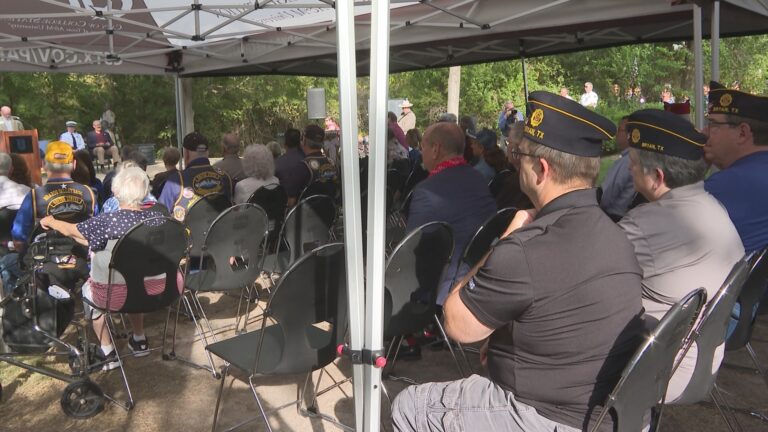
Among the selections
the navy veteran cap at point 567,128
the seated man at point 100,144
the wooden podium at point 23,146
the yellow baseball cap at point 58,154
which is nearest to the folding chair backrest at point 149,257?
the yellow baseball cap at point 58,154

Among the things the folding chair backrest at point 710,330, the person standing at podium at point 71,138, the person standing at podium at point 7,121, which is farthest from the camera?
the person standing at podium at point 71,138

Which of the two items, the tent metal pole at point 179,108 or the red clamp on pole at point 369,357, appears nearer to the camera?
the red clamp on pole at point 369,357

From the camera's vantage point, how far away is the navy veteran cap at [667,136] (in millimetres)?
2334

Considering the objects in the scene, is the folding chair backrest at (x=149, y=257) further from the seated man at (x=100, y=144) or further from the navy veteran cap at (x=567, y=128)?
the seated man at (x=100, y=144)

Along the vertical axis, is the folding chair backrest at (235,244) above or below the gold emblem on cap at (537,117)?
below

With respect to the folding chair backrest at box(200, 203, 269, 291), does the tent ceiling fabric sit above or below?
above

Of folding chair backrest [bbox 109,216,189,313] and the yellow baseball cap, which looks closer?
folding chair backrest [bbox 109,216,189,313]

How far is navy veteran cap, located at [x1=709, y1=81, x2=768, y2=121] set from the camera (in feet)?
10.7

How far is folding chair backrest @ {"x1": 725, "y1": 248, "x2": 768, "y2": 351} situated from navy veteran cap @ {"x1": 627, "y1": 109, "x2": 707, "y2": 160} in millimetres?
608

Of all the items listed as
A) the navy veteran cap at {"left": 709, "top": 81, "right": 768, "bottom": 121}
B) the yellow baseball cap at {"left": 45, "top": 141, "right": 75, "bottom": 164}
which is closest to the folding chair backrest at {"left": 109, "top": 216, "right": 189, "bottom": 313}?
the yellow baseball cap at {"left": 45, "top": 141, "right": 75, "bottom": 164}

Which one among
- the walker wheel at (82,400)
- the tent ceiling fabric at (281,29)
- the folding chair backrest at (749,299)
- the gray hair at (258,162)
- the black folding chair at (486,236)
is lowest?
the walker wheel at (82,400)

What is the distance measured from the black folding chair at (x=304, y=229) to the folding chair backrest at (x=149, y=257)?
102 centimetres

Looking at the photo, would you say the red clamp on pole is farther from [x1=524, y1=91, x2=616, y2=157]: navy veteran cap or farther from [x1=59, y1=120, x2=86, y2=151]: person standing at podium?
[x1=59, y1=120, x2=86, y2=151]: person standing at podium

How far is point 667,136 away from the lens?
2.34 metres
